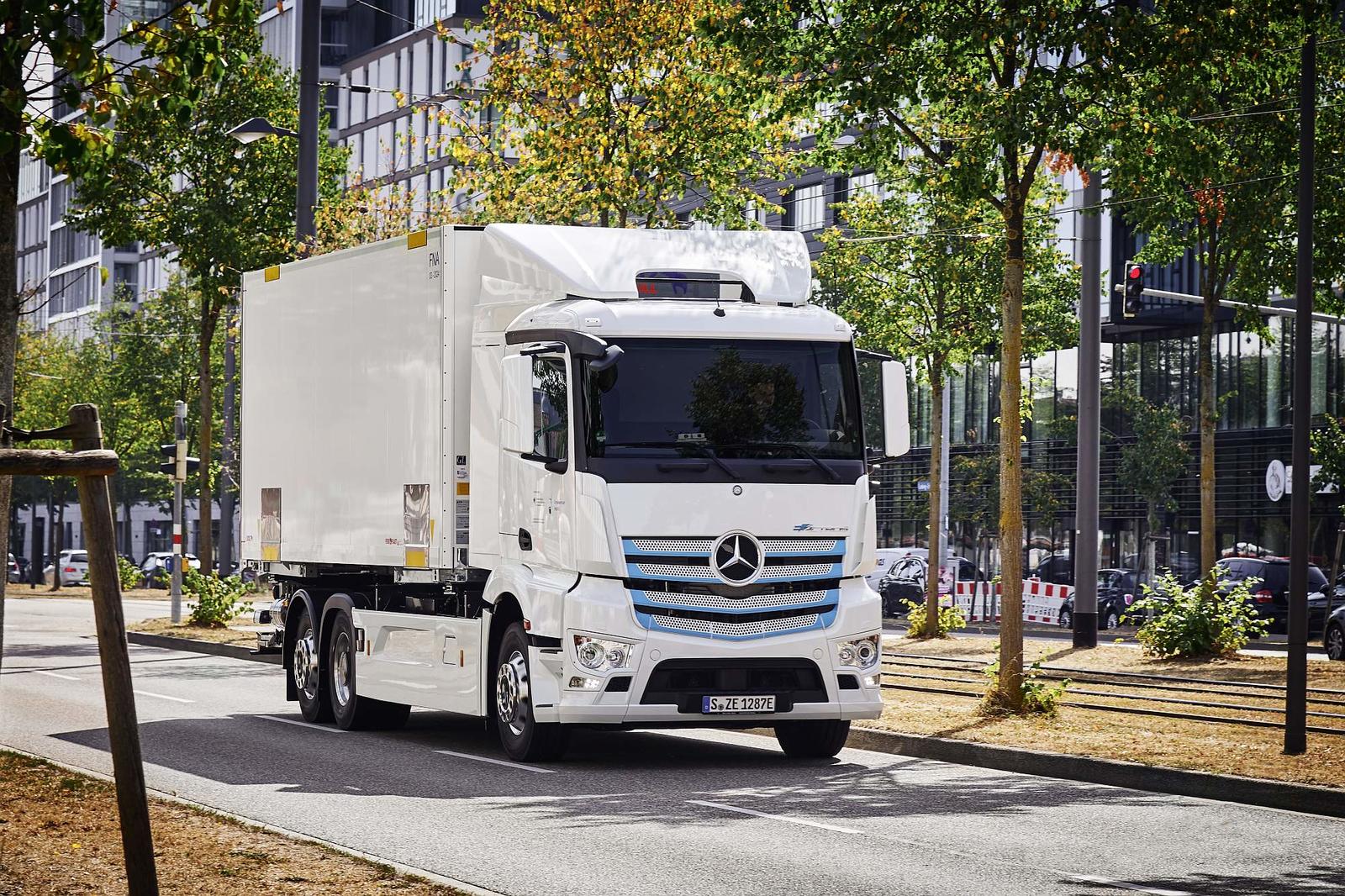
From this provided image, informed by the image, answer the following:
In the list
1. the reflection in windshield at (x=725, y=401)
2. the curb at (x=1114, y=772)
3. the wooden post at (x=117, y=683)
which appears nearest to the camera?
the wooden post at (x=117, y=683)

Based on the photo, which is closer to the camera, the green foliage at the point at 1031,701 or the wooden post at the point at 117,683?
the wooden post at the point at 117,683

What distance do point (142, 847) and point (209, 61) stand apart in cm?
466

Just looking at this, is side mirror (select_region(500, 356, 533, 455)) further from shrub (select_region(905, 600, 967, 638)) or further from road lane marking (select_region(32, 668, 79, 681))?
shrub (select_region(905, 600, 967, 638))

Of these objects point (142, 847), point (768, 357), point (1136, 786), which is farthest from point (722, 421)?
point (142, 847)

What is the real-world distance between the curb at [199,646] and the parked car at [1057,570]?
2952 centimetres

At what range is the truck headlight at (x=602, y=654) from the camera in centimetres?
1382

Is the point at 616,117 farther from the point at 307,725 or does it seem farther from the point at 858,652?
the point at 858,652

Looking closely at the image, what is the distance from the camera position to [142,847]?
6.93 metres

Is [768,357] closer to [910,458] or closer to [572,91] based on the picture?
[572,91]

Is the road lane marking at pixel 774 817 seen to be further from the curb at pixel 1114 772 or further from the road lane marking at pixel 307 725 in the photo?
the road lane marking at pixel 307 725

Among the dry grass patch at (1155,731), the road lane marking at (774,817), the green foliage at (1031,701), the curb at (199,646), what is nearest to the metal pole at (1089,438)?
the dry grass patch at (1155,731)

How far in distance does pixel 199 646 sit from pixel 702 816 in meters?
20.0

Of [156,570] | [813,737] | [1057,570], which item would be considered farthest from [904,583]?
[813,737]

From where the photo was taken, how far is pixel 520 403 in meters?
14.2
